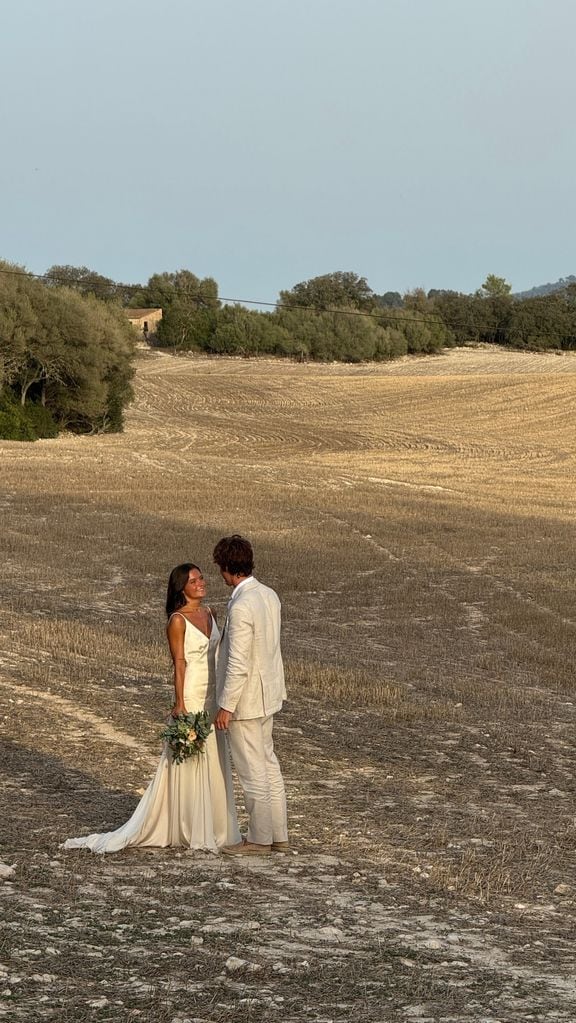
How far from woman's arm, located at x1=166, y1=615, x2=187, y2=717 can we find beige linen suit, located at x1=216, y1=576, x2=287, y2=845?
0.24 metres

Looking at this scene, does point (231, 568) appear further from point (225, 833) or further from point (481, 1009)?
point (481, 1009)

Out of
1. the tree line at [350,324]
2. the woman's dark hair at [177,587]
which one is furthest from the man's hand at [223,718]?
the tree line at [350,324]

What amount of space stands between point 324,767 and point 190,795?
349 cm

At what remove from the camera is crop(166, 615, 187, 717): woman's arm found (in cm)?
841

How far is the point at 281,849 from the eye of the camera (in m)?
8.76

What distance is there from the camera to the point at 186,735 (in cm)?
823

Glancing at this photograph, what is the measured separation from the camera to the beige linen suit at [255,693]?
844cm

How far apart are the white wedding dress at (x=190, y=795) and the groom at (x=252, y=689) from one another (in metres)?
0.12

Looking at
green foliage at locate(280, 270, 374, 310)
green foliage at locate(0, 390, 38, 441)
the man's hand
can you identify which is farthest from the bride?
green foliage at locate(280, 270, 374, 310)

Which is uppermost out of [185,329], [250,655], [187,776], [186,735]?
[185,329]

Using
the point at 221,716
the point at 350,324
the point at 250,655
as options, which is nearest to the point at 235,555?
the point at 250,655

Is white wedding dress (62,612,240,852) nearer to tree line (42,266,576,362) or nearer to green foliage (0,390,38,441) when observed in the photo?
green foliage (0,390,38,441)

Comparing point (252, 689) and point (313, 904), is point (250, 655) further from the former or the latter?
point (313, 904)

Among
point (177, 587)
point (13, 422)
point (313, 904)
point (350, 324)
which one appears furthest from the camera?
point (350, 324)
